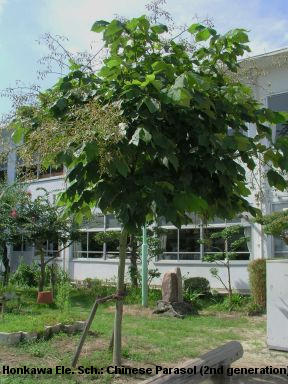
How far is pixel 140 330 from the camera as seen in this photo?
9.23 metres

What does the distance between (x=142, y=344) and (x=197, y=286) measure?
20.3ft

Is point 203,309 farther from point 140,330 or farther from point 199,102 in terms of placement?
point 199,102

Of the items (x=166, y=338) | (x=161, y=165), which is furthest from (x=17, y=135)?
(x=166, y=338)

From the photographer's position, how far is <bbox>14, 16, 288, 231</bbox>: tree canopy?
4.61 meters

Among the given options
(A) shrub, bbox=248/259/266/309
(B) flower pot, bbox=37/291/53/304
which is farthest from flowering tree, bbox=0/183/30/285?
(A) shrub, bbox=248/259/266/309

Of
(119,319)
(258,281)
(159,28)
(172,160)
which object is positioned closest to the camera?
(172,160)

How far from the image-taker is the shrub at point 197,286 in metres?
13.7

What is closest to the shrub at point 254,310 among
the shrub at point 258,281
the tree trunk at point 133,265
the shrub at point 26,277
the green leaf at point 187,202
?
the shrub at point 258,281

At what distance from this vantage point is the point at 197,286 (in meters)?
13.8

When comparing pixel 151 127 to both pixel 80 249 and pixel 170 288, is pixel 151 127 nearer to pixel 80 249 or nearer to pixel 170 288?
pixel 170 288

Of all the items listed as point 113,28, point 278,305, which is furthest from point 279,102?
point 113,28

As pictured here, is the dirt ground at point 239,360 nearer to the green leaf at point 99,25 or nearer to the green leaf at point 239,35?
the green leaf at point 239,35

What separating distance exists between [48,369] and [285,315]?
3.80 m

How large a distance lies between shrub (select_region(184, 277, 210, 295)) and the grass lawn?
6.07 ft
